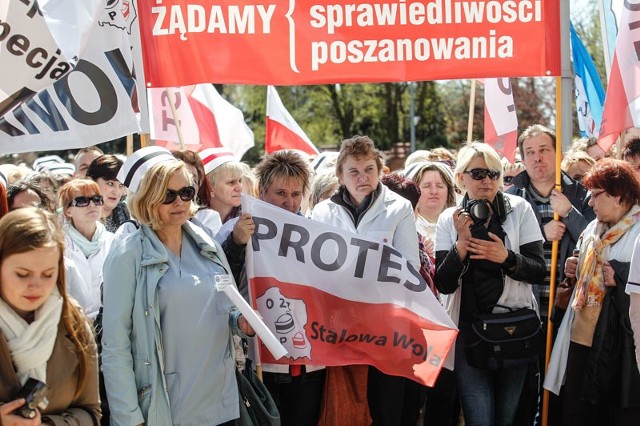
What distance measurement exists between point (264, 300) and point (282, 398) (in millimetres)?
→ 629

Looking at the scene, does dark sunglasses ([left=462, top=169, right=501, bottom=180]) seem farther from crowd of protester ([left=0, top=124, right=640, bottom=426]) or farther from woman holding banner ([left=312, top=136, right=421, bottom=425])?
woman holding banner ([left=312, top=136, right=421, bottom=425])

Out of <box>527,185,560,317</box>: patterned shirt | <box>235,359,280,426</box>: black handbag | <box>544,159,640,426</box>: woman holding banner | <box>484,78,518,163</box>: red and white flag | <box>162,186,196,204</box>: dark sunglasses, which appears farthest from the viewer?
<box>484,78,518,163</box>: red and white flag

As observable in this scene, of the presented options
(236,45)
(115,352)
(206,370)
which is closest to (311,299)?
(206,370)

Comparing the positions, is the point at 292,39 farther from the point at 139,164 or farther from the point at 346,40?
the point at 139,164

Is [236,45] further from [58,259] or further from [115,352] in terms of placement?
[58,259]

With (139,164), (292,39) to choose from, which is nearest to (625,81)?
(292,39)

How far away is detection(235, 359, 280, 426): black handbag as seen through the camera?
15.0 ft

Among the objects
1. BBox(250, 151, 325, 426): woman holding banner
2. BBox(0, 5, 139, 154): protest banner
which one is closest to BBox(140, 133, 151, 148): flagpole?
BBox(0, 5, 139, 154): protest banner

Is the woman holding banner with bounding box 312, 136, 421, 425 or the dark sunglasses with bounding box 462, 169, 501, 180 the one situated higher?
the dark sunglasses with bounding box 462, 169, 501, 180

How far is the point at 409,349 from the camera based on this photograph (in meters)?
5.18

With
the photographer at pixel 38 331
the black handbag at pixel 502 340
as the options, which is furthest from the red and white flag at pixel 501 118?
the photographer at pixel 38 331

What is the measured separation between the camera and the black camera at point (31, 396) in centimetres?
327

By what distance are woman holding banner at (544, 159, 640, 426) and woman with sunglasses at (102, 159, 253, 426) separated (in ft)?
6.53

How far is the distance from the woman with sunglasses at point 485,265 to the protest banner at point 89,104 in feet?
6.49
